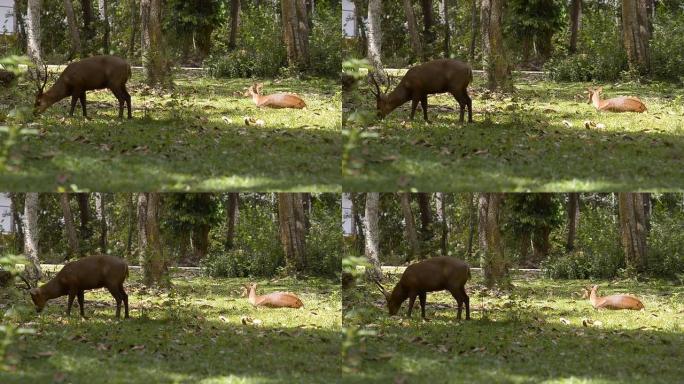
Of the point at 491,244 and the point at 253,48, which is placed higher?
the point at 253,48

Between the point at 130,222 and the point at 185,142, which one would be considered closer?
the point at 185,142

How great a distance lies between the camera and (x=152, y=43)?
15055 mm

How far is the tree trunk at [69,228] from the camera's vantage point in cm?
1527

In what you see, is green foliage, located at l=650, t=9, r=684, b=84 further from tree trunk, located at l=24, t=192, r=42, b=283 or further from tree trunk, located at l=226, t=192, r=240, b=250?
tree trunk, located at l=24, t=192, r=42, b=283

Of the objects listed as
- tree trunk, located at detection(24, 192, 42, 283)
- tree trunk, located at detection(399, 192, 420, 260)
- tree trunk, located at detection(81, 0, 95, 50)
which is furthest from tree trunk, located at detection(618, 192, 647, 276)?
tree trunk, located at detection(24, 192, 42, 283)

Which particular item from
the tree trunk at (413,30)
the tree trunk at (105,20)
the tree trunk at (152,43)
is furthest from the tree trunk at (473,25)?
the tree trunk at (105,20)

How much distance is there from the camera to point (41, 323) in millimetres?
14375

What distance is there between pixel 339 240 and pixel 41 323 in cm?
334

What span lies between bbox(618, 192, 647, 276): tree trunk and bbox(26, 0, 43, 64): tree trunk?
7655 mm

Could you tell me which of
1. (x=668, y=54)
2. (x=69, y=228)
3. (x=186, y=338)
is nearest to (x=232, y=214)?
(x=186, y=338)

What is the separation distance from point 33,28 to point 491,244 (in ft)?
18.9

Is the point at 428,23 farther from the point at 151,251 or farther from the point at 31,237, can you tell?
the point at 31,237

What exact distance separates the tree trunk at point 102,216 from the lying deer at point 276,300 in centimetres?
180

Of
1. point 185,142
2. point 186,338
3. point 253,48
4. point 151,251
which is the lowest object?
point 186,338
